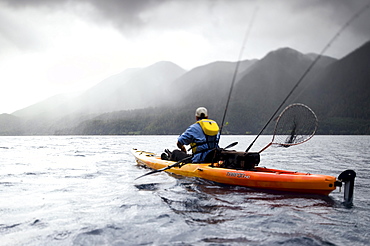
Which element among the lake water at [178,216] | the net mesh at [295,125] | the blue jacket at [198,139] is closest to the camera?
the lake water at [178,216]

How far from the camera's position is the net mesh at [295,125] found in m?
7.86

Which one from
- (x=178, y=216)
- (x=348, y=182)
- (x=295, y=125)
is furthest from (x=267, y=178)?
(x=178, y=216)

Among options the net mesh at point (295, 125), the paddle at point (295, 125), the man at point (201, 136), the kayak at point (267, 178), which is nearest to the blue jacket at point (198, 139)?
the man at point (201, 136)

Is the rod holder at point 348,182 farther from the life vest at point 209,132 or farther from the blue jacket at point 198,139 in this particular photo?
the blue jacket at point 198,139

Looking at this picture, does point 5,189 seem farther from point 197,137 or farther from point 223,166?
point 223,166

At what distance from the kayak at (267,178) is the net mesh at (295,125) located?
1244 mm

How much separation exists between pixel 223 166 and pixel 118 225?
14.6ft

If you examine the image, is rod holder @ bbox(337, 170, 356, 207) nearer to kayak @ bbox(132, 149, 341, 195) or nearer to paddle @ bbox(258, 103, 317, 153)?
kayak @ bbox(132, 149, 341, 195)

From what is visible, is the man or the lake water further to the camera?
the man

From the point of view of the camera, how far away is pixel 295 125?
864cm

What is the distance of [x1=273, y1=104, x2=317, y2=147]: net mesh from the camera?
7859 millimetres

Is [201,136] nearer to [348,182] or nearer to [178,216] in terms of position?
[178,216]

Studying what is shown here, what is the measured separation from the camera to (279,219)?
16.6 feet

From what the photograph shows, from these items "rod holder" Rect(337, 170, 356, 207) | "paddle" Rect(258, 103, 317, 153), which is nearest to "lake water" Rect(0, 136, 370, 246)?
"rod holder" Rect(337, 170, 356, 207)
